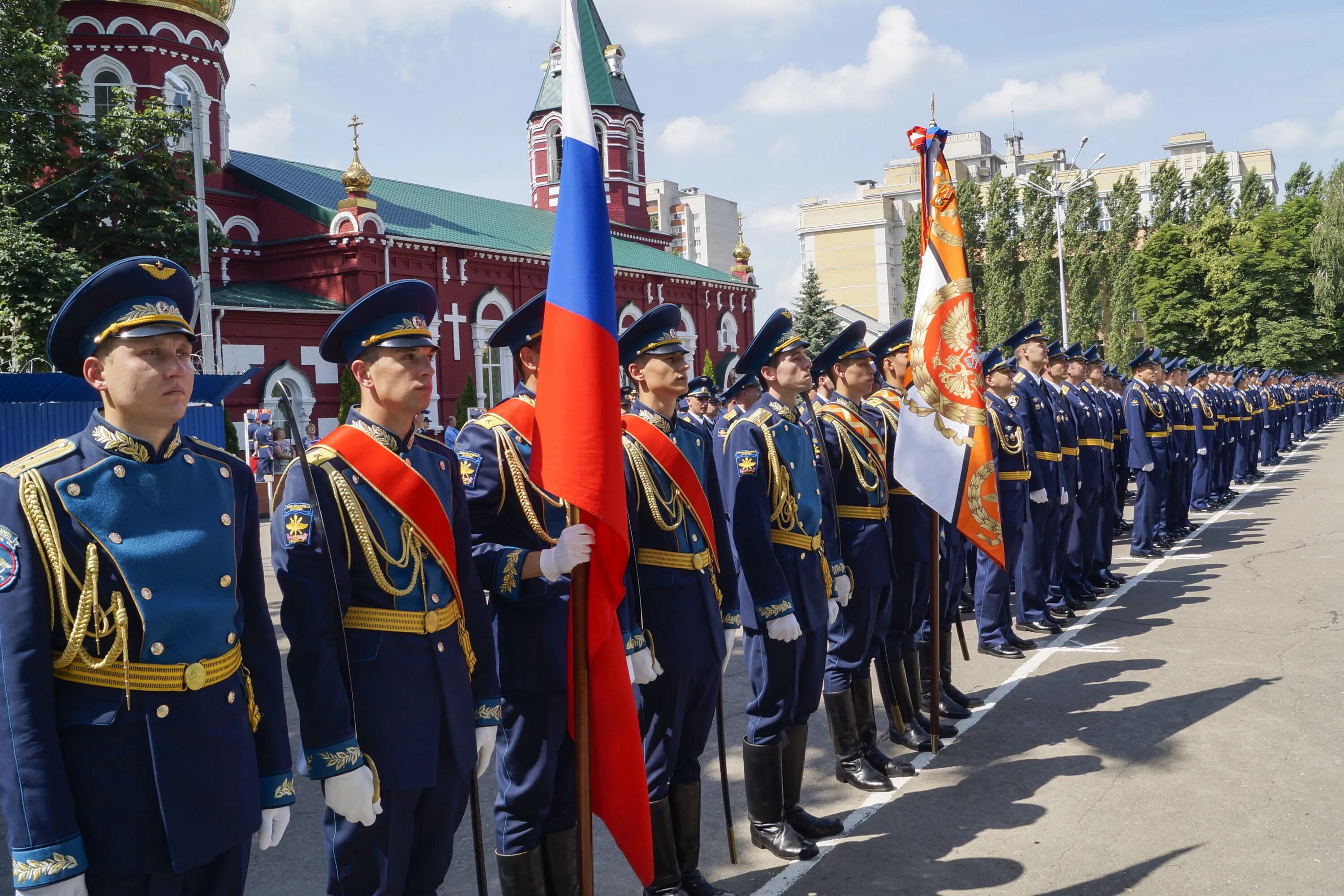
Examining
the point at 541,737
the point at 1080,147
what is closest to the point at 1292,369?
the point at 1080,147

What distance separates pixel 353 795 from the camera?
2.85 m

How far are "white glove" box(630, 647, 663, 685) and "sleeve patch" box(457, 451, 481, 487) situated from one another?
2.64 ft

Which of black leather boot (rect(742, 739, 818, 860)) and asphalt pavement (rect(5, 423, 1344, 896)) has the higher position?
black leather boot (rect(742, 739, 818, 860))

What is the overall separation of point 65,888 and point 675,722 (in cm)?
219

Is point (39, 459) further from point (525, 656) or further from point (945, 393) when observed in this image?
point (945, 393)

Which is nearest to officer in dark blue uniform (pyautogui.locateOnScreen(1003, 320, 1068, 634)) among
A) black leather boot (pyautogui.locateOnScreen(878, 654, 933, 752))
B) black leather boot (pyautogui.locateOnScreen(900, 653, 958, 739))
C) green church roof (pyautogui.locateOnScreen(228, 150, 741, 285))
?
black leather boot (pyautogui.locateOnScreen(900, 653, 958, 739))

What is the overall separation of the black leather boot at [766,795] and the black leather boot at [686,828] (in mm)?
453

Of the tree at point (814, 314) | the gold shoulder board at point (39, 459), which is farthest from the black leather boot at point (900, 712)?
the tree at point (814, 314)

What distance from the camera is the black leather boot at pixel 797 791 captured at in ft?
15.3

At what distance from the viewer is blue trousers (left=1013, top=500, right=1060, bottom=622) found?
28.3 ft

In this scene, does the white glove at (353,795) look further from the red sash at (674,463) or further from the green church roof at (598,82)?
the green church roof at (598,82)

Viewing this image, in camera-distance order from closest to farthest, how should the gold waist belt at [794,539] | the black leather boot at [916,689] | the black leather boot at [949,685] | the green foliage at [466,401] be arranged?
the gold waist belt at [794,539] → the black leather boot at [916,689] → the black leather boot at [949,685] → the green foliage at [466,401]

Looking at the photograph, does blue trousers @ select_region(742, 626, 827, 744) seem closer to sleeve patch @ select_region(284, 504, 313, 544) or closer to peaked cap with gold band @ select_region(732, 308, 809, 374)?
peaked cap with gold band @ select_region(732, 308, 809, 374)

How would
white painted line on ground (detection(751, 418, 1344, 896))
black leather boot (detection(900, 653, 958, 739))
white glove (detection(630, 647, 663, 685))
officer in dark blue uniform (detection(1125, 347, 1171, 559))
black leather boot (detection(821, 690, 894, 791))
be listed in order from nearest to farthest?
white glove (detection(630, 647, 663, 685)) → white painted line on ground (detection(751, 418, 1344, 896)) → black leather boot (detection(821, 690, 894, 791)) → black leather boot (detection(900, 653, 958, 739)) → officer in dark blue uniform (detection(1125, 347, 1171, 559))
